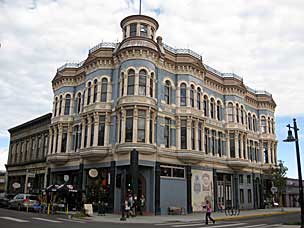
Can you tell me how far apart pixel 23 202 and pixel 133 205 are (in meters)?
11.5

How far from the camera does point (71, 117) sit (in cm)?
3678

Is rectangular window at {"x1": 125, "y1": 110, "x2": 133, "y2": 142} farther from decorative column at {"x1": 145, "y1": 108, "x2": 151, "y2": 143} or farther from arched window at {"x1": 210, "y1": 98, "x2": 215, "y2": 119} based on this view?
arched window at {"x1": 210, "y1": 98, "x2": 215, "y2": 119}

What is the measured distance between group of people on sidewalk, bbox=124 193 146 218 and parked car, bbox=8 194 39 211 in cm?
939

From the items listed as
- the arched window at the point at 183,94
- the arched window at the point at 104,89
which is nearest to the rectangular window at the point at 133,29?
the arched window at the point at 104,89

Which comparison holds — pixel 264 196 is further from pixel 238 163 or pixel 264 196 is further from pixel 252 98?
pixel 252 98

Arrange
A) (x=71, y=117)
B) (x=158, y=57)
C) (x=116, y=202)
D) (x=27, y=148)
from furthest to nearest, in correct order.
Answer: (x=27, y=148) < (x=71, y=117) < (x=158, y=57) < (x=116, y=202)

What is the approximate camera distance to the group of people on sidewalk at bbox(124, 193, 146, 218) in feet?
83.6

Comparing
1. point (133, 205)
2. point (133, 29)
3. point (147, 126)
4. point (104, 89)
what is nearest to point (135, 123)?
point (147, 126)

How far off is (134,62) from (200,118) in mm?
8901

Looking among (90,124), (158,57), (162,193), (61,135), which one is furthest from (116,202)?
(158,57)

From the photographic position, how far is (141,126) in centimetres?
2952

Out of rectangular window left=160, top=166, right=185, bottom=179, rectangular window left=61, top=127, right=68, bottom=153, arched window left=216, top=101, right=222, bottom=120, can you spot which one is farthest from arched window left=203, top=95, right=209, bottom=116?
rectangular window left=61, top=127, right=68, bottom=153

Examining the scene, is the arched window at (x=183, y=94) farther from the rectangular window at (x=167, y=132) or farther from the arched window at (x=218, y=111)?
the arched window at (x=218, y=111)

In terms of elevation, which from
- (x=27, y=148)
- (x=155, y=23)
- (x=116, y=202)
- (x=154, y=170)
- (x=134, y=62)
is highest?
(x=155, y=23)
